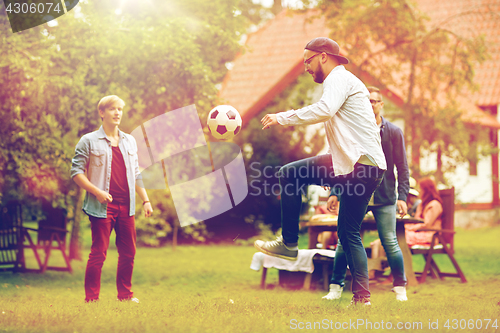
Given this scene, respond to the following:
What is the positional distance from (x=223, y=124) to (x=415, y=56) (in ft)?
23.7

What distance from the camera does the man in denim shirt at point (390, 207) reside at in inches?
206

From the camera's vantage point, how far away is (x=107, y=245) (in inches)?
206

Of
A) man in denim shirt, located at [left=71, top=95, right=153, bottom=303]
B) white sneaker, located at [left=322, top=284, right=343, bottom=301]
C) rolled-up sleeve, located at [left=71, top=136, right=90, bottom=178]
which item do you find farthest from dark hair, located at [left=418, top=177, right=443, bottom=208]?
rolled-up sleeve, located at [left=71, top=136, right=90, bottom=178]

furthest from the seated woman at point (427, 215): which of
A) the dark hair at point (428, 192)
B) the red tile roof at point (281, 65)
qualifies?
the red tile roof at point (281, 65)

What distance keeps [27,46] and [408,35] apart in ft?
24.4

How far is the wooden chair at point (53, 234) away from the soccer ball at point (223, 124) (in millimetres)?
5002

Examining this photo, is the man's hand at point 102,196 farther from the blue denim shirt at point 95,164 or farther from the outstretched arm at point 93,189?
the blue denim shirt at point 95,164

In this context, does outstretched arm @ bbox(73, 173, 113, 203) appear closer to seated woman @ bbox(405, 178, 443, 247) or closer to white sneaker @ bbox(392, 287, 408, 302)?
white sneaker @ bbox(392, 287, 408, 302)

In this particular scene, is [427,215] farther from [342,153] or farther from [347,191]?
[342,153]

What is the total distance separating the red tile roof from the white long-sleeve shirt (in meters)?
11.5

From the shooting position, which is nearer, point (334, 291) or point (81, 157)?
point (81, 157)

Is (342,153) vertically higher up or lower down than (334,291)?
higher up

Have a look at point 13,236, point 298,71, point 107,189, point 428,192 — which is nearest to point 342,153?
point 107,189

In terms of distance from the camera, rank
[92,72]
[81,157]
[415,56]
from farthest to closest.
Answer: [415,56]
[92,72]
[81,157]
